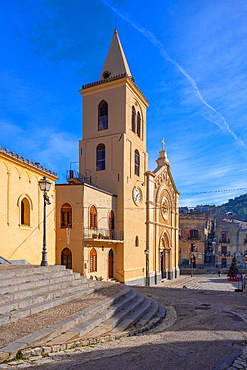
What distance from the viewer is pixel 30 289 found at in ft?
29.0

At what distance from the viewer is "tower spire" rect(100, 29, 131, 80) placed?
1142 inches

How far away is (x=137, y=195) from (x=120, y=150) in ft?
15.5

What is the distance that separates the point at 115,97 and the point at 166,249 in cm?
1822

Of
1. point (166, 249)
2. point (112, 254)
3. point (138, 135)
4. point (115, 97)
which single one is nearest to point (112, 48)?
point (115, 97)

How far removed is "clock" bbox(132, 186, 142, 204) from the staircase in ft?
53.9

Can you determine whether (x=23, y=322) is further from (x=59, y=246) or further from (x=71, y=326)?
(x=59, y=246)

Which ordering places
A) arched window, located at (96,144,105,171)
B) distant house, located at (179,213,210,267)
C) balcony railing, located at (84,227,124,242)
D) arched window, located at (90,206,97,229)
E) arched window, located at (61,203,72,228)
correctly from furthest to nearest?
distant house, located at (179,213,210,267) → arched window, located at (96,144,105,171) → arched window, located at (90,206,97,229) → balcony railing, located at (84,227,124,242) → arched window, located at (61,203,72,228)

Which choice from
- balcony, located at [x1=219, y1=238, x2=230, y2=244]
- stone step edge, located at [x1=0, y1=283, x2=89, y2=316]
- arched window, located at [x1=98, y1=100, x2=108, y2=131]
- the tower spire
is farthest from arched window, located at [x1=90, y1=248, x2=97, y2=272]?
balcony, located at [x1=219, y1=238, x2=230, y2=244]

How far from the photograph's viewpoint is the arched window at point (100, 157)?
91.5ft

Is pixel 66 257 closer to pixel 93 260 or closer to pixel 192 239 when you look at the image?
pixel 93 260

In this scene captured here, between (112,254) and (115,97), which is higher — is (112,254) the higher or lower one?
the lower one

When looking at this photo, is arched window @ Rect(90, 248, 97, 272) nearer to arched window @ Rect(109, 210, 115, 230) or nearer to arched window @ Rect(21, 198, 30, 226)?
arched window @ Rect(109, 210, 115, 230)

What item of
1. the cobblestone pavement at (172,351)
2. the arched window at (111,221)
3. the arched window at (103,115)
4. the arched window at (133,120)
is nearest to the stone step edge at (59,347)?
the cobblestone pavement at (172,351)

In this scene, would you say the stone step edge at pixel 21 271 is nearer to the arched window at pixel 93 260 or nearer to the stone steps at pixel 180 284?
the arched window at pixel 93 260
